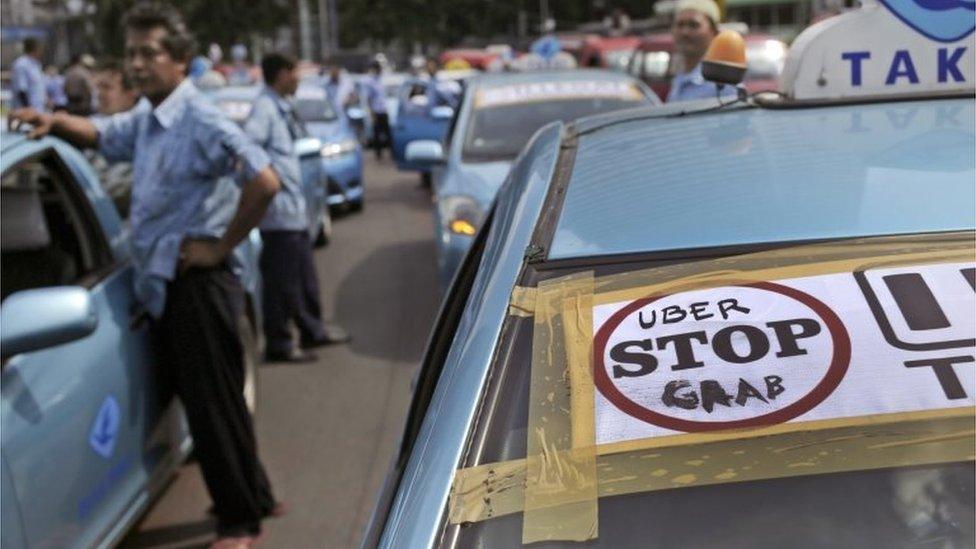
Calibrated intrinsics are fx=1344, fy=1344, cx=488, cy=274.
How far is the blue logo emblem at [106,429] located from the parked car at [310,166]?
4836 millimetres

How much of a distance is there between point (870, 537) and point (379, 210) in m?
13.3

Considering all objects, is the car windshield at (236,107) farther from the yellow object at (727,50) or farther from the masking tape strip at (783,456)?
the masking tape strip at (783,456)

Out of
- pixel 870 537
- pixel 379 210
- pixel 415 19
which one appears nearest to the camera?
pixel 870 537

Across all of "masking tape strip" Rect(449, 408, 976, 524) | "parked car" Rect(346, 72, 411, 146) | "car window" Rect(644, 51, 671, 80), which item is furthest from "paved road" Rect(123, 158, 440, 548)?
"parked car" Rect(346, 72, 411, 146)

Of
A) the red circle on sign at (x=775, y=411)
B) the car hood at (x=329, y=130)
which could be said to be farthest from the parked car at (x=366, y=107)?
the red circle on sign at (x=775, y=411)

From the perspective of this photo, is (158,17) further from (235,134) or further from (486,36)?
(486,36)

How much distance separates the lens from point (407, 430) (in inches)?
111

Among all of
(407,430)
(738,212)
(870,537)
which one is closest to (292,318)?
(407,430)

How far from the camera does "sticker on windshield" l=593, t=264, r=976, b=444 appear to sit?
1683 mm

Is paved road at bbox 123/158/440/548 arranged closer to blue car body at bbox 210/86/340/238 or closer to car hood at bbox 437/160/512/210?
blue car body at bbox 210/86/340/238

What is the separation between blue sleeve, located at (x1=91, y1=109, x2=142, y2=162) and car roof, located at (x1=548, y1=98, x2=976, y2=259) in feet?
8.23

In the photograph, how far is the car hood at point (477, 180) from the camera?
750 cm

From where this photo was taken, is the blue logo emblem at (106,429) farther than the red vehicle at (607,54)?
No

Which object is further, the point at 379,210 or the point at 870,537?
the point at 379,210
